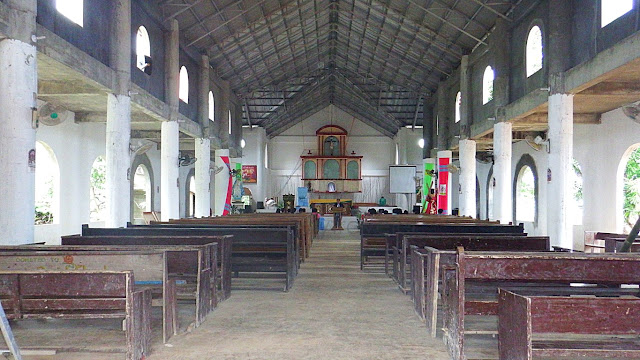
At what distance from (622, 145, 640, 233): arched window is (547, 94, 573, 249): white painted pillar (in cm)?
432

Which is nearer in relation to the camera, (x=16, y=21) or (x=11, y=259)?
(x=11, y=259)

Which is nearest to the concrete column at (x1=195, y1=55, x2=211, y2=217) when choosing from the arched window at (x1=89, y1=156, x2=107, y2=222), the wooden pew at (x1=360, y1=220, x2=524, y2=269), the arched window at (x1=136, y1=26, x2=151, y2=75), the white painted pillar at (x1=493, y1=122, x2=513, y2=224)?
the arched window at (x1=89, y1=156, x2=107, y2=222)

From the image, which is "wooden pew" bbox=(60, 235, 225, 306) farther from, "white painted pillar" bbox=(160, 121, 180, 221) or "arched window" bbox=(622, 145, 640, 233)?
"arched window" bbox=(622, 145, 640, 233)

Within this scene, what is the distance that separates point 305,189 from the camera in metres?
29.7

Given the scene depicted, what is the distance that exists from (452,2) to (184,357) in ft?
41.0

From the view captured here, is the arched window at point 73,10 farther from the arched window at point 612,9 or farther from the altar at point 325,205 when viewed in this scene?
the altar at point 325,205

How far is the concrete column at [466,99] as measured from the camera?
1738 centimetres

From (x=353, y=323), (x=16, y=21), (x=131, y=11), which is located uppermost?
(x=131, y=11)

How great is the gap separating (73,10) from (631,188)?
13.9m

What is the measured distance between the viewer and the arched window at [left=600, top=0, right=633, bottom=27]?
8758mm

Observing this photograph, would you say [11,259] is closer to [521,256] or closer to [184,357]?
[184,357]

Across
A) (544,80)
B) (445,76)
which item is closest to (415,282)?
(544,80)

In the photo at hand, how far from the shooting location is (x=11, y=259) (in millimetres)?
4316

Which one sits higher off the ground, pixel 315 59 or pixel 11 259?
pixel 315 59
